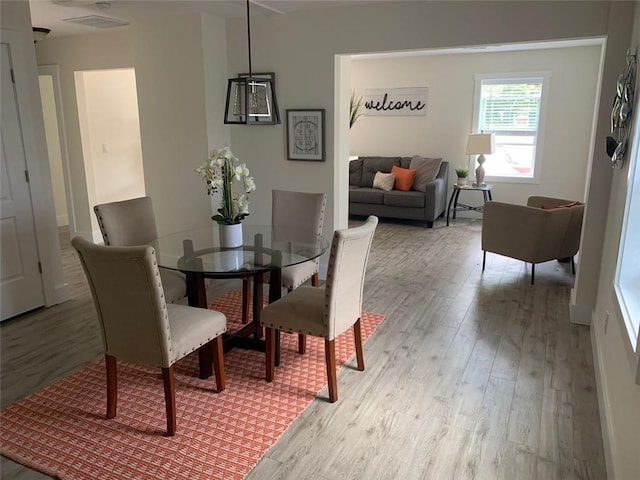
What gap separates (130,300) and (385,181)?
17.9ft

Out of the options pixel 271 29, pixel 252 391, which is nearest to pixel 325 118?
pixel 271 29

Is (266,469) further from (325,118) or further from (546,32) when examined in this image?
(546,32)

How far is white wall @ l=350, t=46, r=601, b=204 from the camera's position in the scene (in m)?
6.55

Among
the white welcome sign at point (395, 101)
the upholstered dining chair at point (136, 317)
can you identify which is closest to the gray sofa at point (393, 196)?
the white welcome sign at point (395, 101)

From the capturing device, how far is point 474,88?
280 inches

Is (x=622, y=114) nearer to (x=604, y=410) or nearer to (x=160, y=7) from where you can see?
(x=604, y=410)

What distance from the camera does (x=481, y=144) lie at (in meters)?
6.71

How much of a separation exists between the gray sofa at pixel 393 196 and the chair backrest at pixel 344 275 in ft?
13.9

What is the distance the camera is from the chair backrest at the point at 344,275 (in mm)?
2455

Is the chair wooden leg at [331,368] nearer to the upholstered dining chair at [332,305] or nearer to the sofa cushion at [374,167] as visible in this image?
the upholstered dining chair at [332,305]

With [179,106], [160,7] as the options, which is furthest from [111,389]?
[160,7]

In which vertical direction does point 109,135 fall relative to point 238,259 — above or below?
above

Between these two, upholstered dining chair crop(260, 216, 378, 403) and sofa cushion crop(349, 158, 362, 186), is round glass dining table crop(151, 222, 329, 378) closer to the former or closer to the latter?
upholstered dining chair crop(260, 216, 378, 403)

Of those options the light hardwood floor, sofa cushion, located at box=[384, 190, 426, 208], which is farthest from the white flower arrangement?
sofa cushion, located at box=[384, 190, 426, 208]
